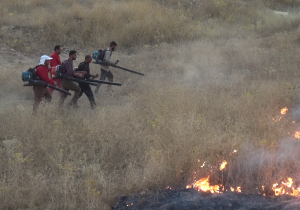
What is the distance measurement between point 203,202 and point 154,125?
1.61m

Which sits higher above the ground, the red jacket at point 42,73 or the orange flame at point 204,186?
the red jacket at point 42,73

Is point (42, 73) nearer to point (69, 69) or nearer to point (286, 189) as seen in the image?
point (69, 69)

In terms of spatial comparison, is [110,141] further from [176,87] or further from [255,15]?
[255,15]

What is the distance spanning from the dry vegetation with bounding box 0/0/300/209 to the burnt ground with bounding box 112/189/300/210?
163 mm

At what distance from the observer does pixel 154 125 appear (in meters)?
5.50

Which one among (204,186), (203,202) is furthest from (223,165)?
(203,202)

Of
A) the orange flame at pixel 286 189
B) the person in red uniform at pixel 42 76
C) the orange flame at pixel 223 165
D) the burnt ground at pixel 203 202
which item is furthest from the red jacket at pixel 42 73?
the orange flame at pixel 286 189

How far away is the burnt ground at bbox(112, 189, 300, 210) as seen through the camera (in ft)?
13.9

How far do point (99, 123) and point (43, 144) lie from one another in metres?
1.04

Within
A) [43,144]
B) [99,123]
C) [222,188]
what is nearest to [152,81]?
[99,123]

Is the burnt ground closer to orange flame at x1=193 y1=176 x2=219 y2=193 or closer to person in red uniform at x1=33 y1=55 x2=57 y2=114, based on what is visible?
orange flame at x1=193 y1=176 x2=219 y2=193

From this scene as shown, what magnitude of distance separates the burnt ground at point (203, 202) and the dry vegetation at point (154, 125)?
0.54 ft

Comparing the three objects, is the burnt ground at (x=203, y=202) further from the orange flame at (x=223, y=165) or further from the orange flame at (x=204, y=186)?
the orange flame at (x=223, y=165)

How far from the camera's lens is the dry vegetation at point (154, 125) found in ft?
14.9
